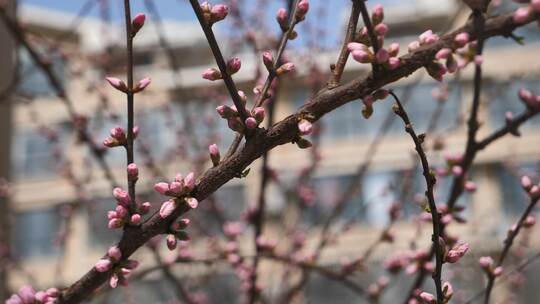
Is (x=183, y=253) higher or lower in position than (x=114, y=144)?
lower

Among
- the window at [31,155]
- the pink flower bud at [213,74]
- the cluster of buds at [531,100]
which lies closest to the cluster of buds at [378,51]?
the pink flower bud at [213,74]

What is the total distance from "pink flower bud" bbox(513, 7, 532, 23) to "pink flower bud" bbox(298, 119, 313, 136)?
0.34 meters

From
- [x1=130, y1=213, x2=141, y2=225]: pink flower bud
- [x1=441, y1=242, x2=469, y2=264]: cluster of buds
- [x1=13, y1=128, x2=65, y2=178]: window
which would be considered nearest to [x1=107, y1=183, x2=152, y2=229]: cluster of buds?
[x1=130, y1=213, x2=141, y2=225]: pink flower bud

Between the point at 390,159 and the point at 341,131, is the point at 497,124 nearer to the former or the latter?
the point at 390,159

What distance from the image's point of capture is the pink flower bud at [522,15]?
0.97 metres

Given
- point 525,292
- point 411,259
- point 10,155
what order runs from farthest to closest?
point 525,292 → point 10,155 → point 411,259

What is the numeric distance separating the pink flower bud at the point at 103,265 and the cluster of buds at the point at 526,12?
768mm

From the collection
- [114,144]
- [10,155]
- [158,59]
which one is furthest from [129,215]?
[158,59]

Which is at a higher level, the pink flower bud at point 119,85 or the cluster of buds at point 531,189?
the pink flower bud at point 119,85

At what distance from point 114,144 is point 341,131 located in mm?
18363

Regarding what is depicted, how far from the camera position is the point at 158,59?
20.3 m

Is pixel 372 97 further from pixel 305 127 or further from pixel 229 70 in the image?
pixel 229 70

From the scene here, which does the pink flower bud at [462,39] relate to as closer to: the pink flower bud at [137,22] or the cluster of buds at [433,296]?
the cluster of buds at [433,296]

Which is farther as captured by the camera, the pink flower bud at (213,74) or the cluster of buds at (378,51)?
the pink flower bud at (213,74)
